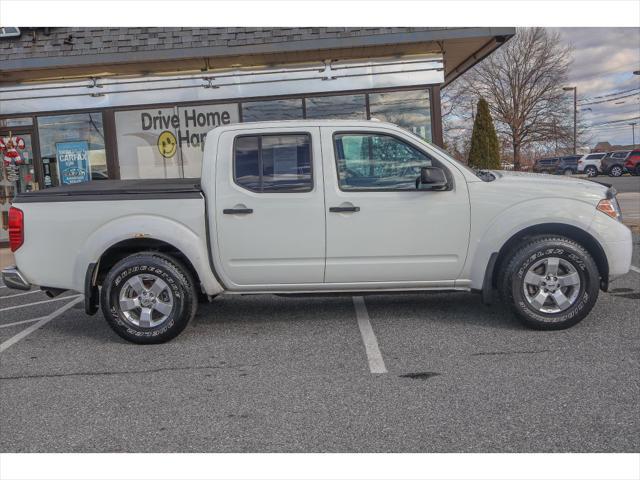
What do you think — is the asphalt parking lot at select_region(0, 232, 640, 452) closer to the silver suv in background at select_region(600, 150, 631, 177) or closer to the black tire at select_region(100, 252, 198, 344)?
the black tire at select_region(100, 252, 198, 344)

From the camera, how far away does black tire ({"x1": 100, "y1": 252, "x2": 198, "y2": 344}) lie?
5332mm

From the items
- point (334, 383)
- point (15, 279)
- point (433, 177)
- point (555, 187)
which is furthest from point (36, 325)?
point (555, 187)

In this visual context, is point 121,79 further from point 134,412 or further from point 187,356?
point 134,412

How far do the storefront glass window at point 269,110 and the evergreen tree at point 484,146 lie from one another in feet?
31.7

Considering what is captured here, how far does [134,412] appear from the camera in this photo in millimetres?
3887

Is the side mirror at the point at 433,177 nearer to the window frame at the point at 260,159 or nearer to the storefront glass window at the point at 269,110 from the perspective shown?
the window frame at the point at 260,159

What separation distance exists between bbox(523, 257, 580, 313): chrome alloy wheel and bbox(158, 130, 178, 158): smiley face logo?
9151mm

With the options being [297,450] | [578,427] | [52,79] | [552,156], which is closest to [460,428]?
[578,427]

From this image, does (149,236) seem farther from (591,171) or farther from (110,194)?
(591,171)

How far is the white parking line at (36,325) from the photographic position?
567 centimetres

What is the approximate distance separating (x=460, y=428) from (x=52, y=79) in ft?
39.1

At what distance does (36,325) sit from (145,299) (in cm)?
174

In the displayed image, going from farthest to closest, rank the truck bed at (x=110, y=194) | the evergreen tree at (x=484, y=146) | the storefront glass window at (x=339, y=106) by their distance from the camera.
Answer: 1. the evergreen tree at (x=484, y=146)
2. the storefront glass window at (x=339, y=106)
3. the truck bed at (x=110, y=194)

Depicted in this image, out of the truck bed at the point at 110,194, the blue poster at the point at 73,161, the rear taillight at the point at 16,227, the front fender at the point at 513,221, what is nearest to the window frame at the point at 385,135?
the front fender at the point at 513,221
